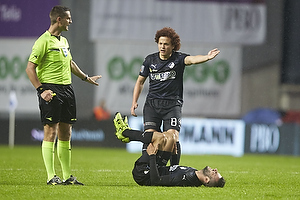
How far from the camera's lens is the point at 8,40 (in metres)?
19.1

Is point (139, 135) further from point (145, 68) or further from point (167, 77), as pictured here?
point (145, 68)

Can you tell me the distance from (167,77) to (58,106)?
137 centimetres

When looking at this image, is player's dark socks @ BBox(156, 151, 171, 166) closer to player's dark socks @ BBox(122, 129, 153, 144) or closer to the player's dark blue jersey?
player's dark socks @ BBox(122, 129, 153, 144)

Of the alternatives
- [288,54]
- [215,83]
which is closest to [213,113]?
[215,83]

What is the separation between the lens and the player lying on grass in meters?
6.77

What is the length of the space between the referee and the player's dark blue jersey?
1.04 meters

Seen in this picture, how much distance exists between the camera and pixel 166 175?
6879mm

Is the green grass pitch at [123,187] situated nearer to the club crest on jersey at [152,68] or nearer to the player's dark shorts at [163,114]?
the player's dark shorts at [163,114]

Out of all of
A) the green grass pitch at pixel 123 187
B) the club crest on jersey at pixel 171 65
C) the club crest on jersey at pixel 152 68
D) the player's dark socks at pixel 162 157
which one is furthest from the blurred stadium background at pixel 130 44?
the player's dark socks at pixel 162 157

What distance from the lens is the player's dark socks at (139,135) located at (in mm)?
6930

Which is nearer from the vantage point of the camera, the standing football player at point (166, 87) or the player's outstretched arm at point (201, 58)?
the player's outstretched arm at point (201, 58)

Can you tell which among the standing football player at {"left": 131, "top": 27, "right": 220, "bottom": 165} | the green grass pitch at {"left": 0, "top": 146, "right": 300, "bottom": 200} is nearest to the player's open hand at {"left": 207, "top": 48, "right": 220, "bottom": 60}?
the standing football player at {"left": 131, "top": 27, "right": 220, "bottom": 165}

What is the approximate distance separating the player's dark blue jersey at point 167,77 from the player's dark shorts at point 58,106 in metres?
1.04

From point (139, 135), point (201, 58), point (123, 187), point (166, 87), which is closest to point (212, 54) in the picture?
point (201, 58)
